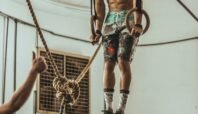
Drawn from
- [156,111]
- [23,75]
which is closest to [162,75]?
[156,111]

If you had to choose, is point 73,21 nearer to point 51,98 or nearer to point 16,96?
point 51,98

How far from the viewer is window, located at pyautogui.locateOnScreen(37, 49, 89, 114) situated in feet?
28.0

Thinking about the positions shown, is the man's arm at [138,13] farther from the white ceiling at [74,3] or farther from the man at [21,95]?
the white ceiling at [74,3]

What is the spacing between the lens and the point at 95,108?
8969mm

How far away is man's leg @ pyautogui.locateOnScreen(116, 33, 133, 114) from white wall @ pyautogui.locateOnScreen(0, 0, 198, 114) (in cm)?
332

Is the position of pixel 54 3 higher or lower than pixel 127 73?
higher

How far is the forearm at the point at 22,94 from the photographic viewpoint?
12.9ft

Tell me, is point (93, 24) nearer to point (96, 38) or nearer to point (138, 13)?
point (96, 38)

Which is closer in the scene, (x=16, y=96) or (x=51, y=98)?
(x=16, y=96)

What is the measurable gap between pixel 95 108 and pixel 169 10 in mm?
1644

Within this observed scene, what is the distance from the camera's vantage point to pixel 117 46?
5.45 metres

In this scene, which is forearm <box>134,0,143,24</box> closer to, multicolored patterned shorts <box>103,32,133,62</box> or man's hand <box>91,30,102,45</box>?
multicolored patterned shorts <box>103,32,133,62</box>

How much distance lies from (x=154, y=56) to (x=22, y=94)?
5.39 m

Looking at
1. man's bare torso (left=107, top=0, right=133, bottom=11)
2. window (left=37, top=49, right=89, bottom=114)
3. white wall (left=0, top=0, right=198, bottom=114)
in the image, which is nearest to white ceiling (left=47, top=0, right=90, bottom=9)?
white wall (left=0, top=0, right=198, bottom=114)
